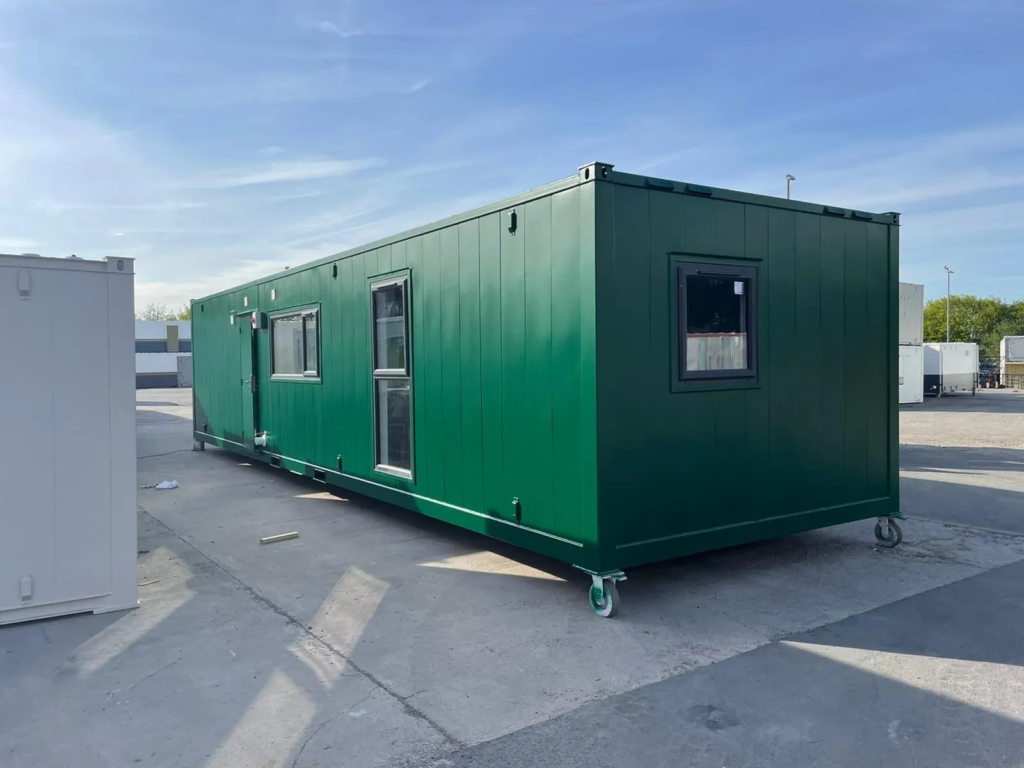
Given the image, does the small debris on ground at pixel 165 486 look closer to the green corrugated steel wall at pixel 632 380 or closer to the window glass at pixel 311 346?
the window glass at pixel 311 346

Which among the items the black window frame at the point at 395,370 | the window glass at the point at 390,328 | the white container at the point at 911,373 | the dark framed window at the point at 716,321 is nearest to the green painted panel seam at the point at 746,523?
the dark framed window at the point at 716,321

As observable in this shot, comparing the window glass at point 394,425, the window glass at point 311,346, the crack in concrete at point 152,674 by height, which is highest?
the window glass at point 311,346

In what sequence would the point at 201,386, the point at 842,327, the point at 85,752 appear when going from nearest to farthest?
the point at 85,752, the point at 842,327, the point at 201,386

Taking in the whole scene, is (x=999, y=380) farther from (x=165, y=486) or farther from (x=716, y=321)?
(x=165, y=486)

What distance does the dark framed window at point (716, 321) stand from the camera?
4.86 meters

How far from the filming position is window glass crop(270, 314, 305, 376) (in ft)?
28.8

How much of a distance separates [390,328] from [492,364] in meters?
1.72

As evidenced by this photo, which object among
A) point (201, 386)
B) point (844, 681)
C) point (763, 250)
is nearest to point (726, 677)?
point (844, 681)

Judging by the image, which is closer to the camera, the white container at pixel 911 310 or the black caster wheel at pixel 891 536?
the black caster wheel at pixel 891 536

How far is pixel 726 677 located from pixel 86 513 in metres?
3.77

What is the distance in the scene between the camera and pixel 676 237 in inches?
190

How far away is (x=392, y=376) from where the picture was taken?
6762mm

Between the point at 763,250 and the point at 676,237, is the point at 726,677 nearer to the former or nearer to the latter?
the point at 676,237

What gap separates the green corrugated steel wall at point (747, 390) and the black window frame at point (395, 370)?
241 centimetres
